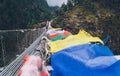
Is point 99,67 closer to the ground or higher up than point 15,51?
higher up

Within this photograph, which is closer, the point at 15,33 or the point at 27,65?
the point at 27,65

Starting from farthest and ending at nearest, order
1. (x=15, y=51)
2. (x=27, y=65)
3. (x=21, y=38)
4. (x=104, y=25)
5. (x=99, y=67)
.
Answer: (x=104, y=25)
(x=21, y=38)
(x=15, y=51)
(x=27, y=65)
(x=99, y=67)

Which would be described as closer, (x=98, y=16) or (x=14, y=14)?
(x=14, y=14)

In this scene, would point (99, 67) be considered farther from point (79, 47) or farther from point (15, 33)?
point (15, 33)

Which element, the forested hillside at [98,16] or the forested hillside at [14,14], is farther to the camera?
the forested hillside at [98,16]

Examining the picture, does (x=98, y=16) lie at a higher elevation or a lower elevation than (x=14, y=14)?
lower

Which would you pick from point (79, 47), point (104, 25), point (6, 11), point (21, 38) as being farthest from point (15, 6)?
point (79, 47)

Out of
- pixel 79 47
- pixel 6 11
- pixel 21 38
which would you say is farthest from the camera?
pixel 6 11

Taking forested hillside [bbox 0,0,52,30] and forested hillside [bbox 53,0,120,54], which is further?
forested hillside [bbox 53,0,120,54]
